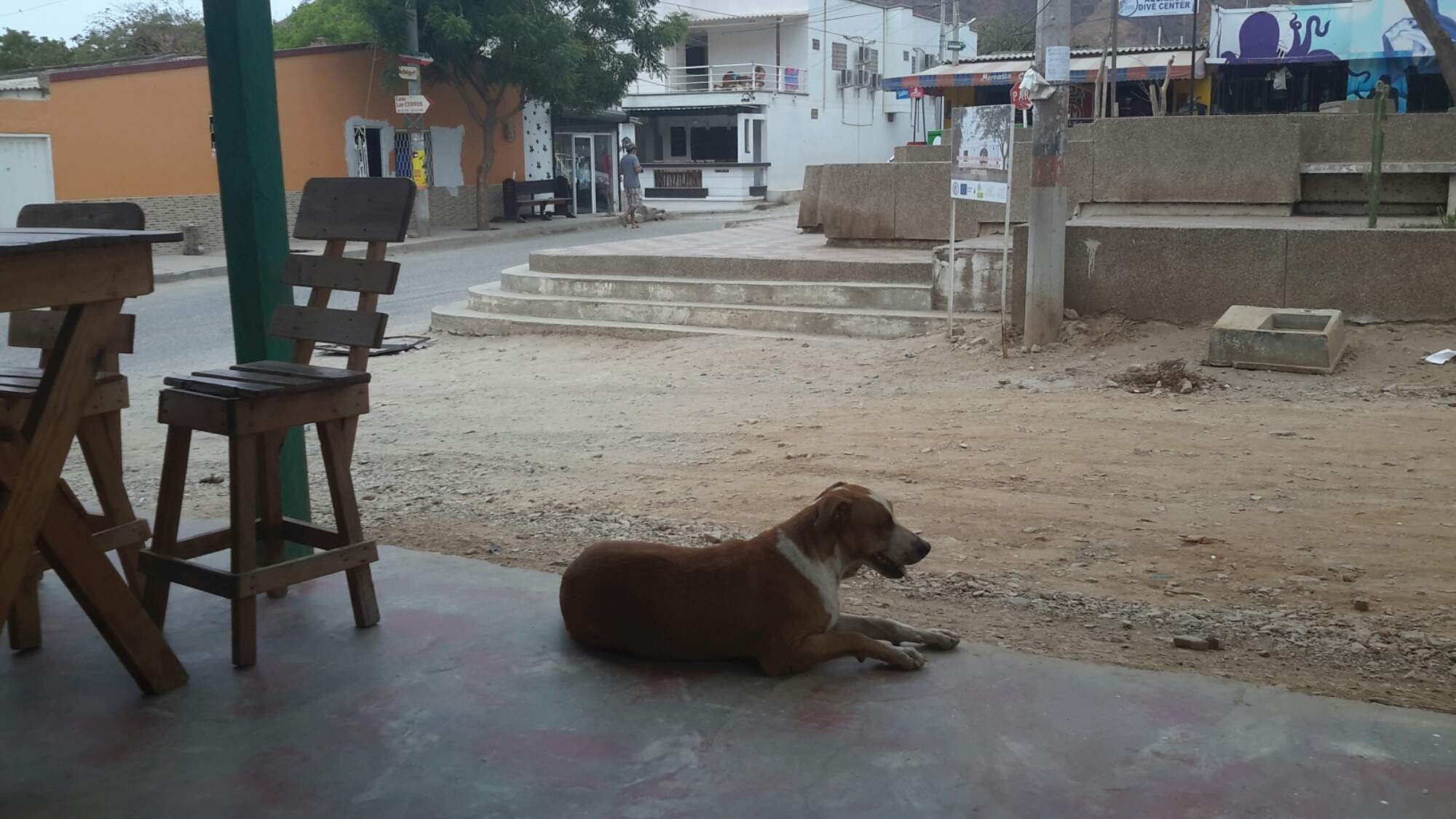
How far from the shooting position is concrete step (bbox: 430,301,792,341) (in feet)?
39.8

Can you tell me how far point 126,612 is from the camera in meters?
3.30

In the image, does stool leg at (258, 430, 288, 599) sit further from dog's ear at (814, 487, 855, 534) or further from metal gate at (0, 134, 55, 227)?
metal gate at (0, 134, 55, 227)

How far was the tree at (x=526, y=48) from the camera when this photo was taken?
2664 cm

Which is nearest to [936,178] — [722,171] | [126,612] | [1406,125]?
[1406,125]

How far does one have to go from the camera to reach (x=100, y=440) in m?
3.84

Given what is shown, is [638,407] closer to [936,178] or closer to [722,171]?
[936,178]

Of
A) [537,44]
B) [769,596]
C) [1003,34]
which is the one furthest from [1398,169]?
[1003,34]

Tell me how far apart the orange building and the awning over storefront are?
40.1 ft

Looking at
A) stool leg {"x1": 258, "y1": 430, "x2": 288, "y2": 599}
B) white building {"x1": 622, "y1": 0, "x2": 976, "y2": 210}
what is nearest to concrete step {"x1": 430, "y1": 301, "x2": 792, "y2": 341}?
stool leg {"x1": 258, "y1": 430, "x2": 288, "y2": 599}

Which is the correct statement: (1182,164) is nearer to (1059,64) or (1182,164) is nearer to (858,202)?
(858,202)

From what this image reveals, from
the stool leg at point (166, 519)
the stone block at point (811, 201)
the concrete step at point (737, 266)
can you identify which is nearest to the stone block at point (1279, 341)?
the concrete step at point (737, 266)

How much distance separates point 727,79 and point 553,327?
38.2 m

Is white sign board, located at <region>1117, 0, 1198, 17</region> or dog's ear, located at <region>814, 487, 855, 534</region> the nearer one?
dog's ear, located at <region>814, 487, 855, 534</region>

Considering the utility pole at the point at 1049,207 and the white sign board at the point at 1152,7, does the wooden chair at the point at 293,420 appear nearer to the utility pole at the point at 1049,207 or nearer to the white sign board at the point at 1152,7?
the utility pole at the point at 1049,207
